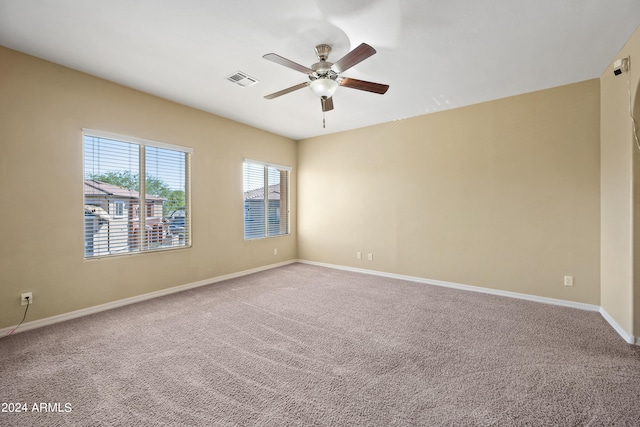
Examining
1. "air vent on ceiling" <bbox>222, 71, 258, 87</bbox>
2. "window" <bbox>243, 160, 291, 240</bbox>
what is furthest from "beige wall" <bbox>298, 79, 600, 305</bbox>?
"air vent on ceiling" <bbox>222, 71, 258, 87</bbox>

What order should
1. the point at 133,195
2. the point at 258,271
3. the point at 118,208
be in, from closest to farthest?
the point at 118,208
the point at 133,195
the point at 258,271

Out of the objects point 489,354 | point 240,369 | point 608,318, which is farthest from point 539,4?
point 240,369

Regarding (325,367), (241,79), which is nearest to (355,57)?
(241,79)

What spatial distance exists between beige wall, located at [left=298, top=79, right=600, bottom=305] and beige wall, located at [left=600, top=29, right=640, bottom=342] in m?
0.22

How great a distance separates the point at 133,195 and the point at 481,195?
16.0 feet

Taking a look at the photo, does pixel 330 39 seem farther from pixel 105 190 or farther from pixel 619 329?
pixel 619 329

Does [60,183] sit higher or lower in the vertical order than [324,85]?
lower

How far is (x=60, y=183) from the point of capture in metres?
2.94

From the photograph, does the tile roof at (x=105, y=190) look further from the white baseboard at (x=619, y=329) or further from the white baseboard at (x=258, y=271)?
the white baseboard at (x=619, y=329)

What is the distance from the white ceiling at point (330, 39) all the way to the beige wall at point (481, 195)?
0.58 m

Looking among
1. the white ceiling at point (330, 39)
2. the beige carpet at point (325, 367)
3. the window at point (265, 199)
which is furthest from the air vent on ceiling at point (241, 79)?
the beige carpet at point (325, 367)

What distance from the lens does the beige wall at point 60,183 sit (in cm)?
265

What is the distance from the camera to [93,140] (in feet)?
10.5

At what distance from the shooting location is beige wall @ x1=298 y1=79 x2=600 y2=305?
3.35 metres
